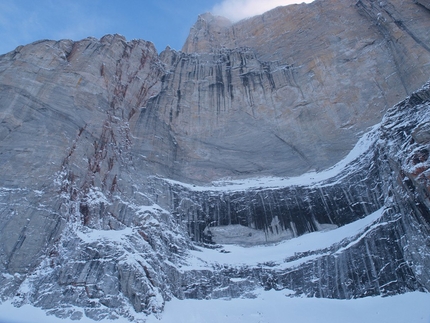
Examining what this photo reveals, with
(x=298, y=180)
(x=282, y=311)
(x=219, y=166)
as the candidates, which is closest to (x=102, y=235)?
(x=282, y=311)

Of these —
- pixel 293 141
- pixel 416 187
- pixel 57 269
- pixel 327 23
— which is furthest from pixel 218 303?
pixel 327 23

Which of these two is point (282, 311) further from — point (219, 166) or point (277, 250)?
point (219, 166)

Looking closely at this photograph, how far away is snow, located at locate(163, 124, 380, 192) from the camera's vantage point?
29750mm

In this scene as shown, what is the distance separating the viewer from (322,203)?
27.9 meters

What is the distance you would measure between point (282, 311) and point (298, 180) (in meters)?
12.5

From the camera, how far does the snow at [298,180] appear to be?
29.8m

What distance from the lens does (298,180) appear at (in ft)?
102

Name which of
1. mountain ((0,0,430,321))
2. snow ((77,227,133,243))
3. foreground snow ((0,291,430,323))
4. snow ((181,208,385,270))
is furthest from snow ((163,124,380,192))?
foreground snow ((0,291,430,323))

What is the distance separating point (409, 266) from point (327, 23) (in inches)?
1205

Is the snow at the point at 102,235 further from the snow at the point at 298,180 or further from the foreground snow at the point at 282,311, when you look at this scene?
the snow at the point at 298,180

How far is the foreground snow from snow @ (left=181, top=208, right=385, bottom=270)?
2.83 metres

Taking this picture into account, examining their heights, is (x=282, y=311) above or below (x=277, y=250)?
below

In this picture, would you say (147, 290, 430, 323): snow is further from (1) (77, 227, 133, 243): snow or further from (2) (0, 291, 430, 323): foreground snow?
(1) (77, 227, 133, 243): snow

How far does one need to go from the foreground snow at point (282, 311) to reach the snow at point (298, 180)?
10.2 metres
